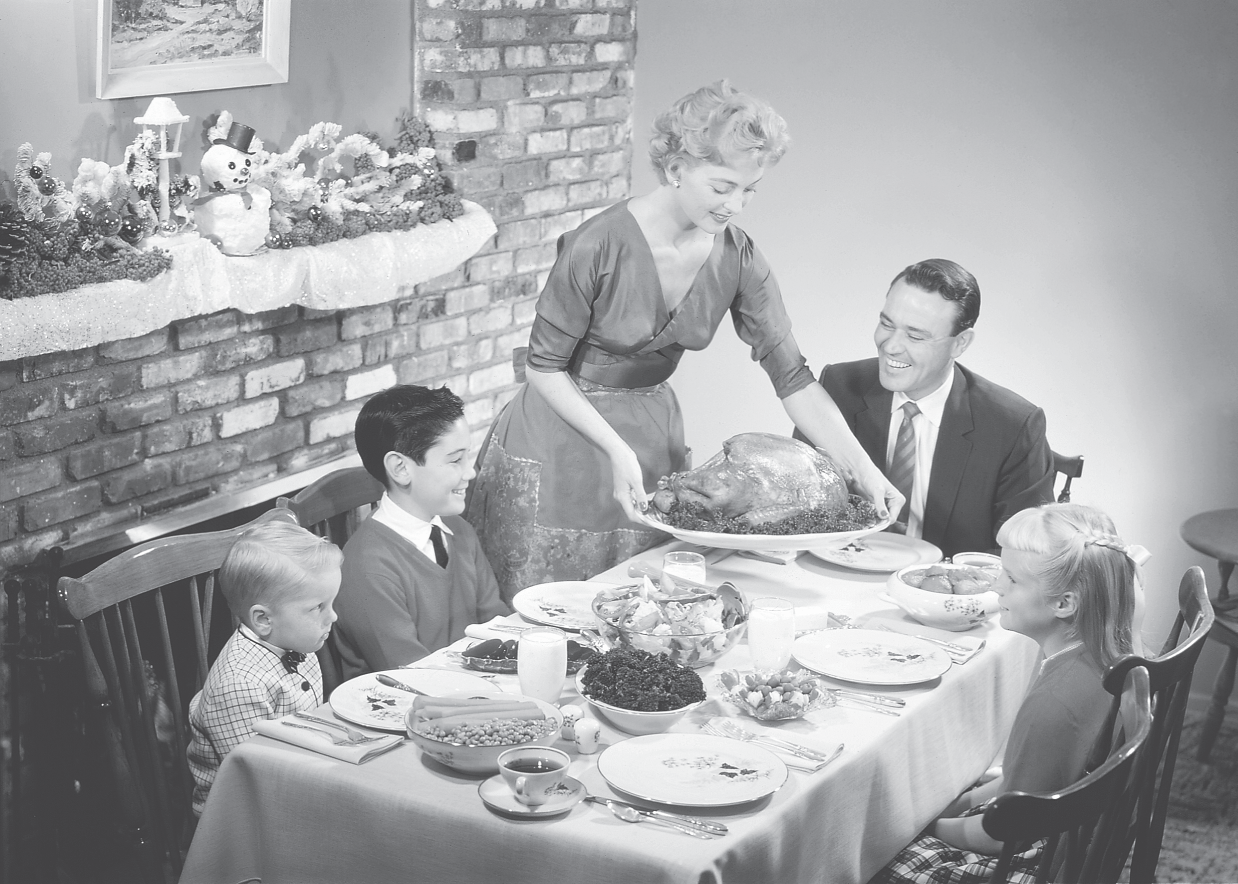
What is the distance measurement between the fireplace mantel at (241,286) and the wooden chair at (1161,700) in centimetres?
177

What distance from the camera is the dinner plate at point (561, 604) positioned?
7.30ft

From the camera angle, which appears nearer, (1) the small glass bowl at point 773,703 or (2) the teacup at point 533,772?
(2) the teacup at point 533,772

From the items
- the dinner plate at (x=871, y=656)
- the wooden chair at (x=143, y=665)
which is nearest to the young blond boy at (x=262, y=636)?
the wooden chair at (x=143, y=665)

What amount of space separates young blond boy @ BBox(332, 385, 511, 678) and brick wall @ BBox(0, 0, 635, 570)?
0.53 m

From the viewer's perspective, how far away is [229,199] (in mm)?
2711

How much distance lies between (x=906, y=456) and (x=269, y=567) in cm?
138

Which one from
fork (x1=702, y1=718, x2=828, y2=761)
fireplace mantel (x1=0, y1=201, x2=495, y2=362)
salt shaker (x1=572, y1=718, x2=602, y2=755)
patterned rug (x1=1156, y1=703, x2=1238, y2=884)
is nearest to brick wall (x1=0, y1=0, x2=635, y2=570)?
fireplace mantel (x1=0, y1=201, x2=495, y2=362)

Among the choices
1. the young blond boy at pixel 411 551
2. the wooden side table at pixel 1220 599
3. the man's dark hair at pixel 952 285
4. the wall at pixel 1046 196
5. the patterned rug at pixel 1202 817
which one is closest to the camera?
the young blond boy at pixel 411 551

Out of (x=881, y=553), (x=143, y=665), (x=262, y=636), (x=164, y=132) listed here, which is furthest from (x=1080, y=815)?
(x=164, y=132)

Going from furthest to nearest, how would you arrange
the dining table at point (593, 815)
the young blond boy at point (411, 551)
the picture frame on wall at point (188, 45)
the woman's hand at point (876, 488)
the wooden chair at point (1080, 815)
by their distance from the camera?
the woman's hand at point (876, 488) < the picture frame on wall at point (188, 45) < the young blond boy at point (411, 551) < the dining table at point (593, 815) < the wooden chair at point (1080, 815)

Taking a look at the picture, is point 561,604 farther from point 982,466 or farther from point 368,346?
point 368,346

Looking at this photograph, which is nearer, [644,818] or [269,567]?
[644,818]

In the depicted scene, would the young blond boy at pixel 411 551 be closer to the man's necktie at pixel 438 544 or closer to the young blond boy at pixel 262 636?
the man's necktie at pixel 438 544

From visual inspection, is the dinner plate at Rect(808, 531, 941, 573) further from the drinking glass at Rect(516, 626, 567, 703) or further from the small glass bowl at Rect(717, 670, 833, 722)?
the drinking glass at Rect(516, 626, 567, 703)
